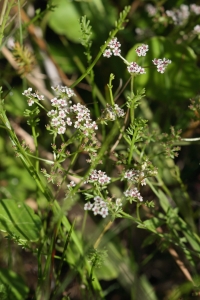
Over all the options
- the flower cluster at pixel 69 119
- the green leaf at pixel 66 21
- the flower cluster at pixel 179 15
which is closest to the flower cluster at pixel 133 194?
the flower cluster at pixel 69 119

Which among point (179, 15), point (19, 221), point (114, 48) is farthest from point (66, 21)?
point (19, 221)

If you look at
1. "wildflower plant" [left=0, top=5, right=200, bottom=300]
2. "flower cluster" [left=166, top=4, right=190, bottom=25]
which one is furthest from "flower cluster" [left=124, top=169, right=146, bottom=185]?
"flower cluster" [left=166, top=4, right=190, bottom=25]

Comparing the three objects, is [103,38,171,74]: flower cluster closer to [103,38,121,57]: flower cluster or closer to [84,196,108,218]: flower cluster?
[103,38,121,57]: flower cluster

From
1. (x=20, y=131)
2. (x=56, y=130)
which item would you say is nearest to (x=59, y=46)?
(x=20, y=131)

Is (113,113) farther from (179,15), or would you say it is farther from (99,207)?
(179,15)

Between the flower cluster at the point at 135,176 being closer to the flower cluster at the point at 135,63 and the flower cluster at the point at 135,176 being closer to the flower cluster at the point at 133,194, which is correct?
the flower cluster at the point at 133,194

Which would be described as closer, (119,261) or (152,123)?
(119,261)

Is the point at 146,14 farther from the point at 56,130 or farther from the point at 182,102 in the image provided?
the point at 56,130
